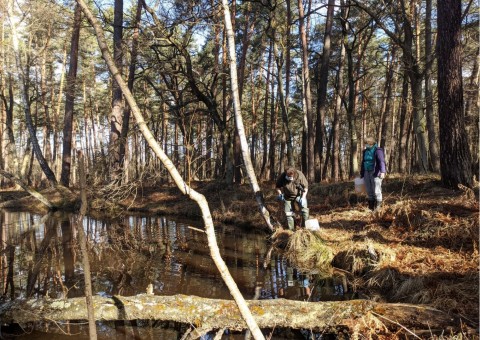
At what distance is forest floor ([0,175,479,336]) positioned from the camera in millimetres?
4566

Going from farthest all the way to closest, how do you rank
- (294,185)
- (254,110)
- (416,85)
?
1. (254,110)
2. (416,85)
3. (294,185)

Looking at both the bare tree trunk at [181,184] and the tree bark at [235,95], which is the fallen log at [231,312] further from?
the tree bark at [235,95]

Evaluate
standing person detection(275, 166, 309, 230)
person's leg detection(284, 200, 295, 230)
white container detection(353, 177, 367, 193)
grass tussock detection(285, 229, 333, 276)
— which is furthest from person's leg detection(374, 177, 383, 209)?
person's leg detection(284, 200, 295, 230)

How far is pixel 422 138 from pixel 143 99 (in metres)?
23.3

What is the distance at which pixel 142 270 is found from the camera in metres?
7.00

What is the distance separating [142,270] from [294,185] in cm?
405

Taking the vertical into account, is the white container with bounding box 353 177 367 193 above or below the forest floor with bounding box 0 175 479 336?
above

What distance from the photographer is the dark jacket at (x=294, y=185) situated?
864 cm

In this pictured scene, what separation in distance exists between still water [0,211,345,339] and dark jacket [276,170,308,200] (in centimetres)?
152

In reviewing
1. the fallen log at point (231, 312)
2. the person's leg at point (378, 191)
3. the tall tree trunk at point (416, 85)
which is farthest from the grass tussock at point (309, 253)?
the tall tree trunk at point (416, 85)

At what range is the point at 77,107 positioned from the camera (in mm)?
34031

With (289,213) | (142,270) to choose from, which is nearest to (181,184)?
(142,270)

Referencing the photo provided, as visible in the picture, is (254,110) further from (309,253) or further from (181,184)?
(181,184)

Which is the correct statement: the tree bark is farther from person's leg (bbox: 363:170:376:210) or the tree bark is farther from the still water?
person's leg (bbox: 363:170:376:210)
